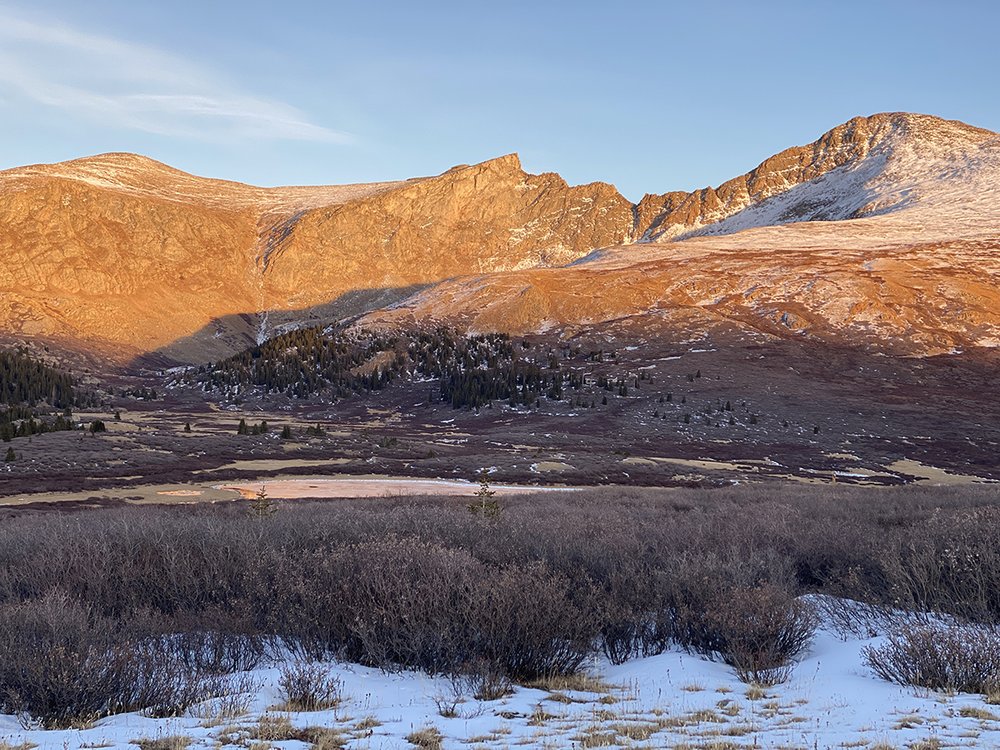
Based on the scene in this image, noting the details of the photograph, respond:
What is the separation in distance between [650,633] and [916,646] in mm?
3300

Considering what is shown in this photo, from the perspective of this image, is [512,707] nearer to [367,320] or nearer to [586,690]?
[586,690]

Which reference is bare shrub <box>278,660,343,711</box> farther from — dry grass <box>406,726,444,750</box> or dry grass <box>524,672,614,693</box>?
dry grass <box>524,672,614,693</box>

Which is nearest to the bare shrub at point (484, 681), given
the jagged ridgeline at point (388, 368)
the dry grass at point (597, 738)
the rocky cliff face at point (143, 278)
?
the dry grass at point (597, 738)

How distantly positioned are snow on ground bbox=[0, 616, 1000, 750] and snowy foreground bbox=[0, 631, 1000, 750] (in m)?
0.01

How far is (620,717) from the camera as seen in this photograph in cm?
804

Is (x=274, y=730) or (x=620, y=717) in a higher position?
(x=274, y=730)

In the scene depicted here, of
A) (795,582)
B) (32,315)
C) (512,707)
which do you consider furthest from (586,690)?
(32,315)

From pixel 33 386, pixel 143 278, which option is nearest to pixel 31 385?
pixel 33 386

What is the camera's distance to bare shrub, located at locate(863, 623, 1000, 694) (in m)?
8.62

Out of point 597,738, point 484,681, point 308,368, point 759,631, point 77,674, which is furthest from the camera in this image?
point 308,368

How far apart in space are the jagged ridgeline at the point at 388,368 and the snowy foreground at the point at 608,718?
7588 centimetres

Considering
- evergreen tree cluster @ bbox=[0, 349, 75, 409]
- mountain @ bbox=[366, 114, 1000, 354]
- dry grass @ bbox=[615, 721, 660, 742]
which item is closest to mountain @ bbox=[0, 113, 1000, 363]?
mountain @ bbox=[366, 114, 1000, 354]

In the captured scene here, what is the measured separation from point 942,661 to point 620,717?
3.79m

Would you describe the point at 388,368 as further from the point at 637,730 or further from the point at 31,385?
the point at 637,730
